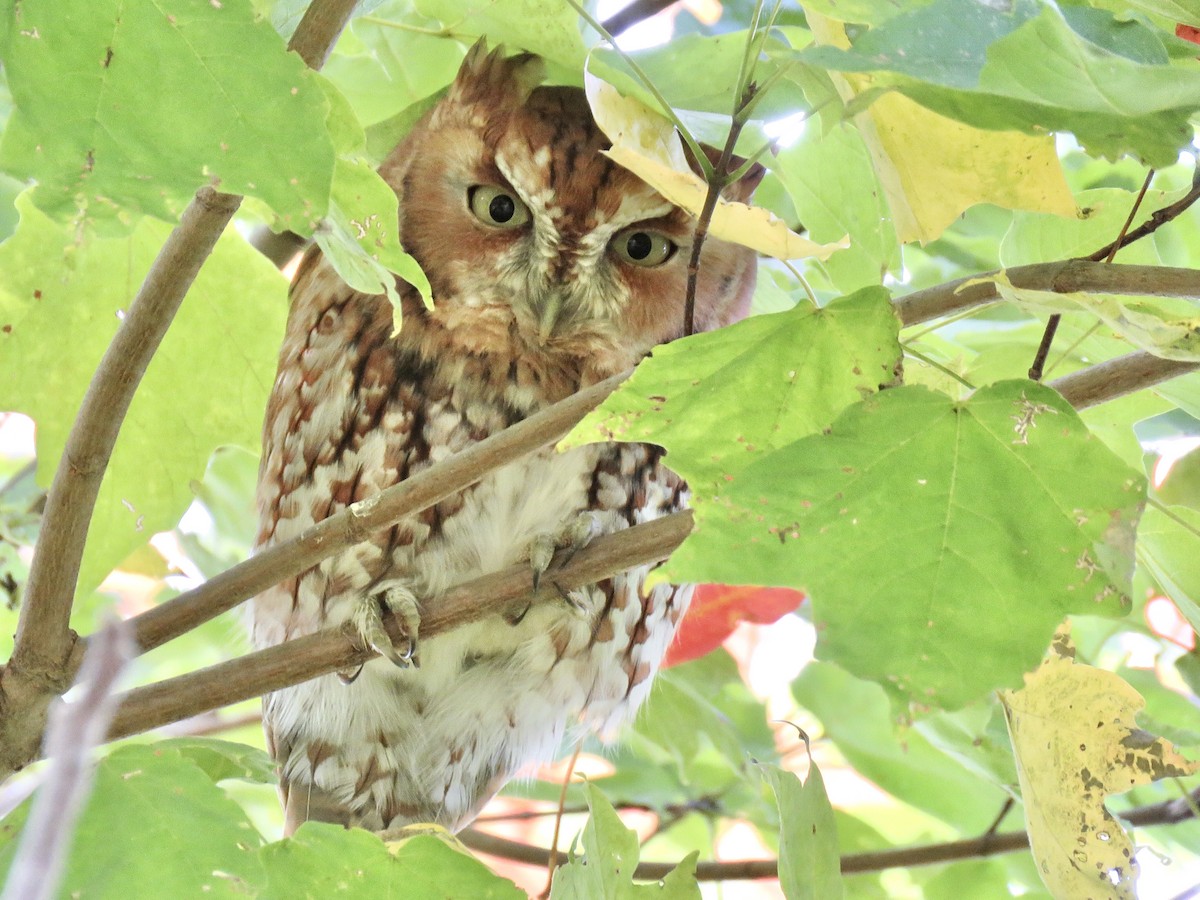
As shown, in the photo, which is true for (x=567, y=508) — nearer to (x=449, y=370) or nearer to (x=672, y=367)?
(x=449, y=370)

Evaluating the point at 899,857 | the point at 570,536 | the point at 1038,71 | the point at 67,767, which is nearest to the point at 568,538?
the point at 570,536

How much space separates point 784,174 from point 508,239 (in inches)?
20.5

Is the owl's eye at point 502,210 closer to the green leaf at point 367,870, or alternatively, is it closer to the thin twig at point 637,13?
the thin twig at point 637,13

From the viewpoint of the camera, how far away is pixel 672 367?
0.72 metres

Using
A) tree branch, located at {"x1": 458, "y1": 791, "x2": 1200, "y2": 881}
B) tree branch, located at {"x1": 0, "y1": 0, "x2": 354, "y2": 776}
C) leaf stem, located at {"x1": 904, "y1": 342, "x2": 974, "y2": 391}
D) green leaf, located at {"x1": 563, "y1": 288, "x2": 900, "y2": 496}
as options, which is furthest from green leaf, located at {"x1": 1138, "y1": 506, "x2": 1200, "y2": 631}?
tree branch, located at {"x1": 0, "y1": 0, "x2": 354, "y2": 776}

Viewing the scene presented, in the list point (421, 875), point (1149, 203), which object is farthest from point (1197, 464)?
point (421, 875)

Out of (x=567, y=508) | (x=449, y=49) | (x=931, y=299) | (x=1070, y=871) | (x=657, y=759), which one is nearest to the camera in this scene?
(x=931, y=299)

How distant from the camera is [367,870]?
0.87 metres

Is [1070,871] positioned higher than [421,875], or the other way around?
[421,875]

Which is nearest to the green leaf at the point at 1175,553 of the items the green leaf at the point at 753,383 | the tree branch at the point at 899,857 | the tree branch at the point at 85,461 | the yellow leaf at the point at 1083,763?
the yellow leaf at the point at 1083,763

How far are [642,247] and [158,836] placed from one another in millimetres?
850

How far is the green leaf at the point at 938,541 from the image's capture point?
0.70 meters

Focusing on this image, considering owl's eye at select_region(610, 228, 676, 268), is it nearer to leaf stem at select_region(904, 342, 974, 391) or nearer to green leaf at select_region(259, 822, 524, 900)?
leaf stem at select_region(904, 342, 974, 391)

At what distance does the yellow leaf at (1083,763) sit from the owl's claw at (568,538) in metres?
0.49
